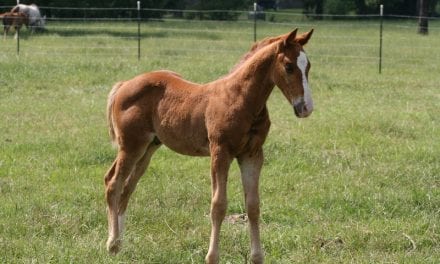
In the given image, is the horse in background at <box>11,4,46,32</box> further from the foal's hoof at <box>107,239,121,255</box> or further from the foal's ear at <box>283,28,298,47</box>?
the foal's ear at <box>283,28,298,47</box>

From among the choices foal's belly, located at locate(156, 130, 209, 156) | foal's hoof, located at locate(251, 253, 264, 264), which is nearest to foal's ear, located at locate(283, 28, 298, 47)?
foal's belly, located at locate(156, 130, 209, 156)

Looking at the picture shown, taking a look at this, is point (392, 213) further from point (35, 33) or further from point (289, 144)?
point (35, 33)

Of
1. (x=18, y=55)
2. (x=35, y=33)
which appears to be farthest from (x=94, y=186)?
(x=35, y=33)

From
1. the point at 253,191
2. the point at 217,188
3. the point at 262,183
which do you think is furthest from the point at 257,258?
the point at 262,183

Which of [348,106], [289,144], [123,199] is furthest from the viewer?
[348,106]

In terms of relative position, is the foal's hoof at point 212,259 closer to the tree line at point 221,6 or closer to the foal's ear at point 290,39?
the foal's ear at point 290,39

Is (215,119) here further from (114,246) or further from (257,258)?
(114,246)

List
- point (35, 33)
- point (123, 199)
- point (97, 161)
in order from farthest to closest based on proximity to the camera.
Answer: point (35, 33), point (97, 161), point (123, 199)

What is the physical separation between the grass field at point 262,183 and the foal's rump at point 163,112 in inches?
31.7

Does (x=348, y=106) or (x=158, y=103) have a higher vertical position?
(x=158, y=103)

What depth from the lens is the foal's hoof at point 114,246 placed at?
544 cm

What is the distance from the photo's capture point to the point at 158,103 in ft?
18.1

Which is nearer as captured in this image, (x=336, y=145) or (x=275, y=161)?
(x=275, y=161)

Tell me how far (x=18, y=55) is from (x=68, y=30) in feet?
34.3
